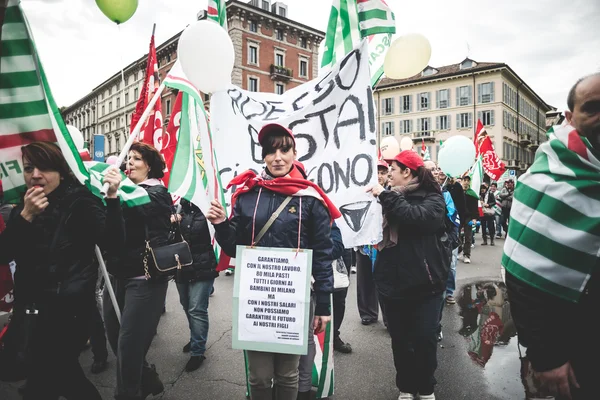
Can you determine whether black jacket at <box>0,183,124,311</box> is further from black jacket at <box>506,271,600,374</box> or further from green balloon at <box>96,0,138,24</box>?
black jacket at <box>506,271,600,374</box>

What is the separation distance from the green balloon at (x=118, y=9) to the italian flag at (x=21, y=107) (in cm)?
110

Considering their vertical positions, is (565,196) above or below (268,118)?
below

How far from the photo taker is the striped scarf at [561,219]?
1.49 meters

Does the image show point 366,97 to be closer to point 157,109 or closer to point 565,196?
point 565,196

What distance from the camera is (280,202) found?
230 cm

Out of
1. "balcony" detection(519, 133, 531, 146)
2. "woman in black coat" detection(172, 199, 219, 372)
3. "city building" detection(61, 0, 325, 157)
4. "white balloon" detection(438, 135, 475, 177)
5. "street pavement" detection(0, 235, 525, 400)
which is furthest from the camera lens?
"balcony" detection(519, 133, 531, 146)

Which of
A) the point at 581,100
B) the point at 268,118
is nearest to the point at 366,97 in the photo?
the point at 268,118

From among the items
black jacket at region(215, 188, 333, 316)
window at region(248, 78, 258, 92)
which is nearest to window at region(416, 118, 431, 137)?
window at region(248, 78, 258, 92)

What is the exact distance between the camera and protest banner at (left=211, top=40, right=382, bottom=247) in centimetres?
304

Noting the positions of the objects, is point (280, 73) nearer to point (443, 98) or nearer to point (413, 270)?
point (443, 98)

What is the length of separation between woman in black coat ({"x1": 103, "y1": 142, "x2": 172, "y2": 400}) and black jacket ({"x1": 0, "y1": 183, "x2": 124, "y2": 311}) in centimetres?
25

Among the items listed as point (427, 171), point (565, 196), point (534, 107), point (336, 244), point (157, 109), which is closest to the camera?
point (565, 196)

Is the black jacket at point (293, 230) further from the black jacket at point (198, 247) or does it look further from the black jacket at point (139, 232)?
the black jacket at point (198, 247)

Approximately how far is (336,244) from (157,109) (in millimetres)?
3131
